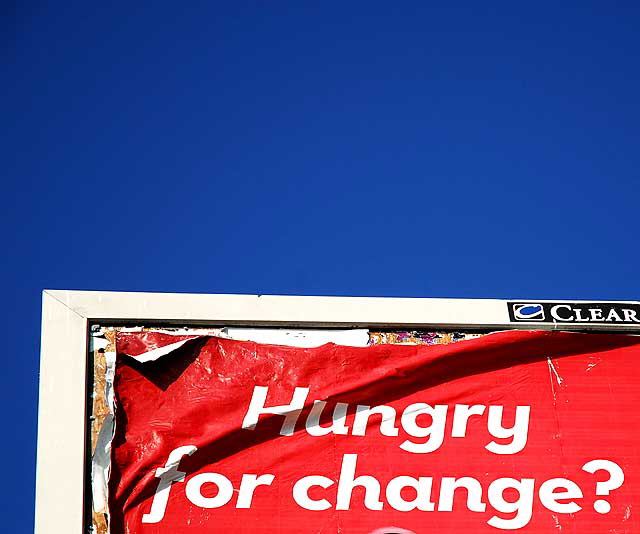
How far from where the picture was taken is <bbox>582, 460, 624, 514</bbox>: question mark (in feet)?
35.3

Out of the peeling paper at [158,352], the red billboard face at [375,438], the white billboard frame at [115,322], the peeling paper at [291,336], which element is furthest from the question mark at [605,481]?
the peeling paper at [158,352]

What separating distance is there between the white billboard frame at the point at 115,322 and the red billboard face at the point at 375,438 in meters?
0.22

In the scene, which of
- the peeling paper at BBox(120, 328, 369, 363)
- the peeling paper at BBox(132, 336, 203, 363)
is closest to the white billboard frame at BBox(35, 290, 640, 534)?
the peeling paper at BBox(120, 328, 369, 363)

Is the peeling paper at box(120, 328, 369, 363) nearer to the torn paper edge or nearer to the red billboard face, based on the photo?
the red billboard face

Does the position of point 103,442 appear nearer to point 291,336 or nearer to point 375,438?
point 291,336

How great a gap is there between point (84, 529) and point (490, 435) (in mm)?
3742

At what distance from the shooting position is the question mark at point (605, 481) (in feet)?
35.3

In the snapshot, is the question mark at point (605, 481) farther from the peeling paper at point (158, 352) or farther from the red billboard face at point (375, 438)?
the peeling paper at point (158, 352)

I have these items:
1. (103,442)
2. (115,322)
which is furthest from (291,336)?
(103,442)

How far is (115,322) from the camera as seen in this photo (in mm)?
10672

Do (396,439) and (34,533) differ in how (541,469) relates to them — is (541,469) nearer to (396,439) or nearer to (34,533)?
(396,439)

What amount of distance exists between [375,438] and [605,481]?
2174 mm

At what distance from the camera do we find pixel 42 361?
10.5m

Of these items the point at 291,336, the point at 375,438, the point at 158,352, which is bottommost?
the point at 375,438
